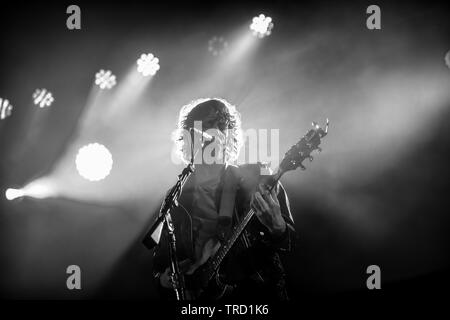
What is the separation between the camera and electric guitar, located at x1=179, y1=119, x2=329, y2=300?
2629 millimetres

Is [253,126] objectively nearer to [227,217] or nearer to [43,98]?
[227,217]

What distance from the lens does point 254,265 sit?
2.66m

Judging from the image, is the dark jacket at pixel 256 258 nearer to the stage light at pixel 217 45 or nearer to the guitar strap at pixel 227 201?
the guitar strap at pixel 227 201

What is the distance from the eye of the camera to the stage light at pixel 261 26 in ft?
15.1

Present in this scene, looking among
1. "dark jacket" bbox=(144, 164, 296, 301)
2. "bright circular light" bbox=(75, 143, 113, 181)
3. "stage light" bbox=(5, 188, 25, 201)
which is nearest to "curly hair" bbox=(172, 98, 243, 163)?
"dark jacket" bbox=(144, 164, 296, 301)

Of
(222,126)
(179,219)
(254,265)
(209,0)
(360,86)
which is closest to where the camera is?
(254,265)

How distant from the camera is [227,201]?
9.44ft

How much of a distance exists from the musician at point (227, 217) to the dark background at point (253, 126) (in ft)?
4.50

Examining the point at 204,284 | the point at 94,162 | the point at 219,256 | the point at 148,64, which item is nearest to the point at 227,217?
the point at 219,256

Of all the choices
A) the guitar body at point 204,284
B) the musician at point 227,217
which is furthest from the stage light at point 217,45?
the guitar body at point 204,284

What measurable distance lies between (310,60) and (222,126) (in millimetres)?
1811

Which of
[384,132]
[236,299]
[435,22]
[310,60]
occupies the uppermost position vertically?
[435,22]

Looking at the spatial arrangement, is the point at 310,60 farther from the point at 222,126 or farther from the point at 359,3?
the point at 222,126

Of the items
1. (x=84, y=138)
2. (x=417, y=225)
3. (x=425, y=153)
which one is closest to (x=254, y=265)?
(x=417, y=225)
